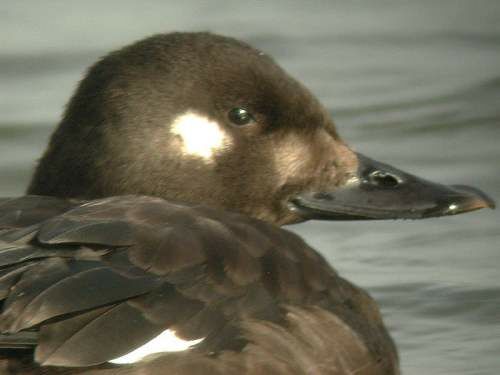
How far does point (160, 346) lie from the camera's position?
495cm

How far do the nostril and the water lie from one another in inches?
28.6

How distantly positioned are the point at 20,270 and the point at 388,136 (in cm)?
454

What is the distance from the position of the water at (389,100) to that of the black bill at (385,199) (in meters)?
0.67

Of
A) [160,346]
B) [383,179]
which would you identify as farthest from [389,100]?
[160,346]

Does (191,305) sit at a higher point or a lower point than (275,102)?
lower

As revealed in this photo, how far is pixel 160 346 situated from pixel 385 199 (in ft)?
5.17

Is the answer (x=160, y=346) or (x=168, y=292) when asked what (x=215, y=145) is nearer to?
(x=168, y=292)

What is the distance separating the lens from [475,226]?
7.89 m

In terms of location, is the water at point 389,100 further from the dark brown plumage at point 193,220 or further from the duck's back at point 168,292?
the duck's back at point 168,292

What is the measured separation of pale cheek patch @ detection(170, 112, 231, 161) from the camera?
19.6 feet

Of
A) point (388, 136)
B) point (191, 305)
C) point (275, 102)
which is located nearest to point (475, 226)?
point (388, 136)

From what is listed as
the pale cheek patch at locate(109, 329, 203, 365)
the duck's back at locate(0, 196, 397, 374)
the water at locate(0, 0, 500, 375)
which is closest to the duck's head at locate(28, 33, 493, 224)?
the duck's back at locate(0, 196, 397, 374)

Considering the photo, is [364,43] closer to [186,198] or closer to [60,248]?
[186,198]

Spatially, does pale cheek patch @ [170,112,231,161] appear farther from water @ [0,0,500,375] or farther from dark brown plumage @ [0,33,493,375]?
water @ [0,0,500,375]
